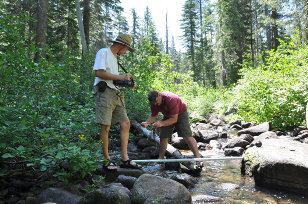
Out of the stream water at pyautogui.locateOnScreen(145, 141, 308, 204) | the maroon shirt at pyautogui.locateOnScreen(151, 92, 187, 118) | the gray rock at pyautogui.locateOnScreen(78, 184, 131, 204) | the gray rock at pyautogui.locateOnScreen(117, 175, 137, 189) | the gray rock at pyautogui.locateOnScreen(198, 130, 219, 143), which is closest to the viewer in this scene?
the gray rock at pyautogui.locateOnScreen(78, 184, 131, 204)

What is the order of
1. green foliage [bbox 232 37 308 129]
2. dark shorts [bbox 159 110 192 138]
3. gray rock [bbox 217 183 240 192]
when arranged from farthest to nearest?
1. green foliage [bbox 232 37 308 129]
2. dark shorts [bbox 159 110 192 138]
3. gray rock [bbox 217 183 240 192]

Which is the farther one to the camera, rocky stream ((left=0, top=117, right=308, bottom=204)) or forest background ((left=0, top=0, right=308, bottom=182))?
forest background ((left=0, top=0, right=308, bottom=182))

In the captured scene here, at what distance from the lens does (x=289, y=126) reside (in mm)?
8211

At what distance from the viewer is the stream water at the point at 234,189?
3.66 meters

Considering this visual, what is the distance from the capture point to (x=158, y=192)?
3.08m

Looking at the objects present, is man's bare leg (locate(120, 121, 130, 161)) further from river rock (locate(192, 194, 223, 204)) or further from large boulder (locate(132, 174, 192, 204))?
river rock (locate(192, 194, 223, 204))

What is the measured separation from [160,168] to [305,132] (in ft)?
15.5

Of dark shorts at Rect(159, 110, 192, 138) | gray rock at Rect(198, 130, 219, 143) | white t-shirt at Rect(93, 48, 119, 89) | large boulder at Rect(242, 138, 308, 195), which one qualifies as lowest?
gray rock at Rect(198, 130, 219, 143)

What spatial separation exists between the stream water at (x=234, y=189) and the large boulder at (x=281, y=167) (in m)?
0.13

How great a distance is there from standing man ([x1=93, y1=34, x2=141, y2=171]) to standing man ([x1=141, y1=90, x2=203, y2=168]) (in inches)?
37.3

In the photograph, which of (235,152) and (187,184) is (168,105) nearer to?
(187,184)

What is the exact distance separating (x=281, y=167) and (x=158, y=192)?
226 cm

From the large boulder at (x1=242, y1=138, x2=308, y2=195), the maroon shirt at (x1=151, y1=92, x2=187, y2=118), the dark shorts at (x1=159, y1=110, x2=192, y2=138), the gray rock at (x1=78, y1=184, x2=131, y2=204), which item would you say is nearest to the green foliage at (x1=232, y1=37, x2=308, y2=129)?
the large boulder at (x1=242, y1=138, x2=308, y2=195)

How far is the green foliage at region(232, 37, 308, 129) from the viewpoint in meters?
7.68
